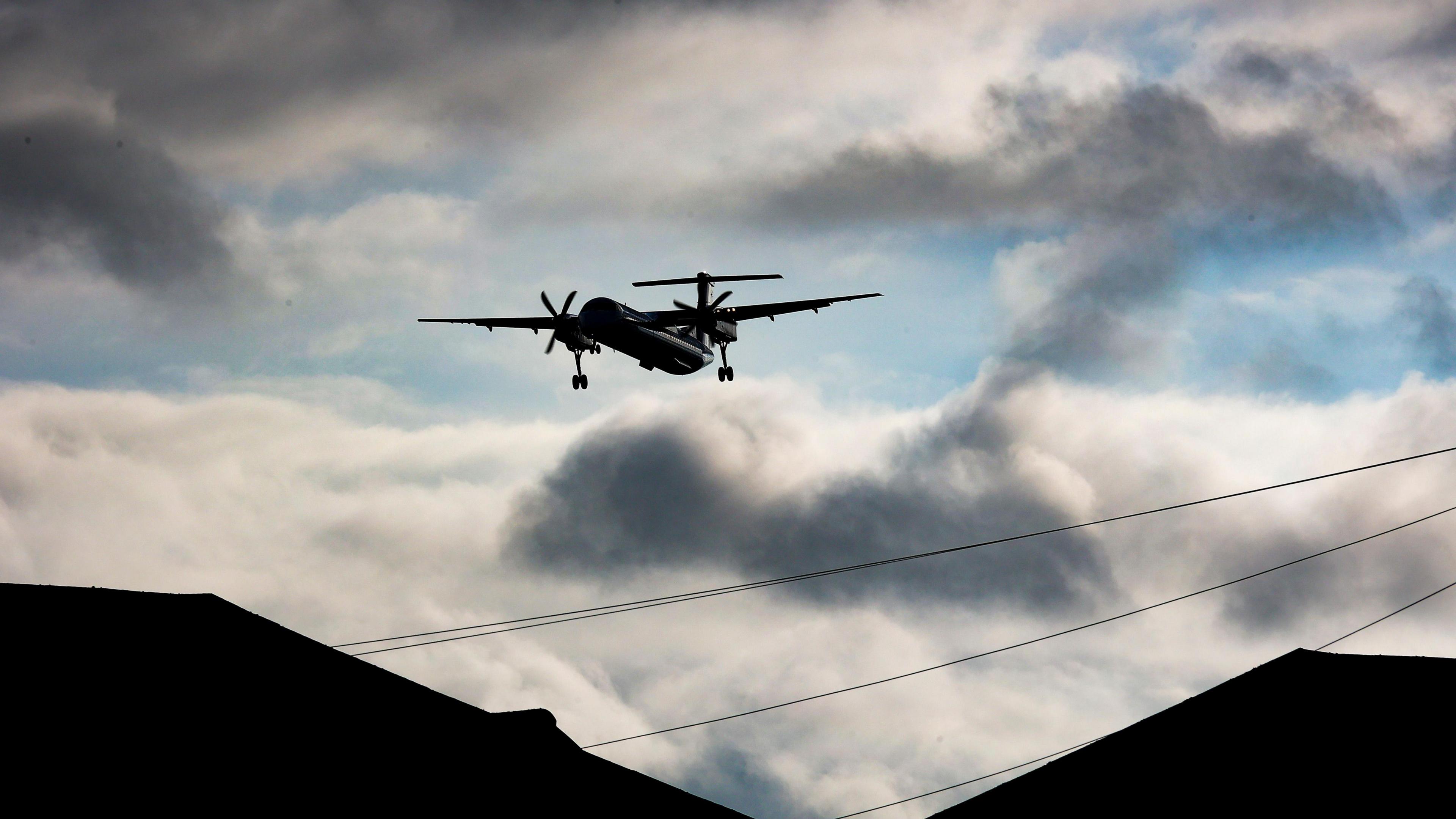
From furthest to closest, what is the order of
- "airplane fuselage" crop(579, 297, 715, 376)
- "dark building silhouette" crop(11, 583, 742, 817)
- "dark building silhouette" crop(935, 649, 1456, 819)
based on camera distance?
"airplane fuselage" crop(579, 297, 715, 376)
"dark building silhouette" crop(935, 649, 1456, 819)
"dark building silhouette" crop(11, 583, 742, 817)

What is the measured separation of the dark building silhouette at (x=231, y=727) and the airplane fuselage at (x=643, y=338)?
88.2ft

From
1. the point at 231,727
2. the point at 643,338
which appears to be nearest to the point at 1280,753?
the point at 231,727

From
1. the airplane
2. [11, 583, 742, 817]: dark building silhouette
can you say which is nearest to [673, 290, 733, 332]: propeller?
the airplane

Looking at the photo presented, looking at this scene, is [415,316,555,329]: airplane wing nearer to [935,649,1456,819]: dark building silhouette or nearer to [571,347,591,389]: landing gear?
[571,347,591,389]: landing gear

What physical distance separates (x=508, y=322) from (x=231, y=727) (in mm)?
41299

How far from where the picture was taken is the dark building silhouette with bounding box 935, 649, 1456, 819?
22.1 m

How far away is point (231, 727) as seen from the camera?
76.8ft

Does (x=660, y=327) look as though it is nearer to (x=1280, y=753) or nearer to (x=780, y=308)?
(x=780, y=308)

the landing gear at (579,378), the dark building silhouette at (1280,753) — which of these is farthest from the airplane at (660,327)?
the dark building silhouette at (1280,753)

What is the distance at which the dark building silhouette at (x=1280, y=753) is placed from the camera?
22109 mm

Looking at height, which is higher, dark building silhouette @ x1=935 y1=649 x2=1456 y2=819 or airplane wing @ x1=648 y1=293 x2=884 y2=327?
airplane wing @ x1=648 y1=293 x2=884 y2=327

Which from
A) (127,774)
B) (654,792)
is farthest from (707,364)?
(127,774)

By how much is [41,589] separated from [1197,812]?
23.7m

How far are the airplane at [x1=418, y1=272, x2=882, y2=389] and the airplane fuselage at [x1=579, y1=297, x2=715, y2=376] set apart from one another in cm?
4
